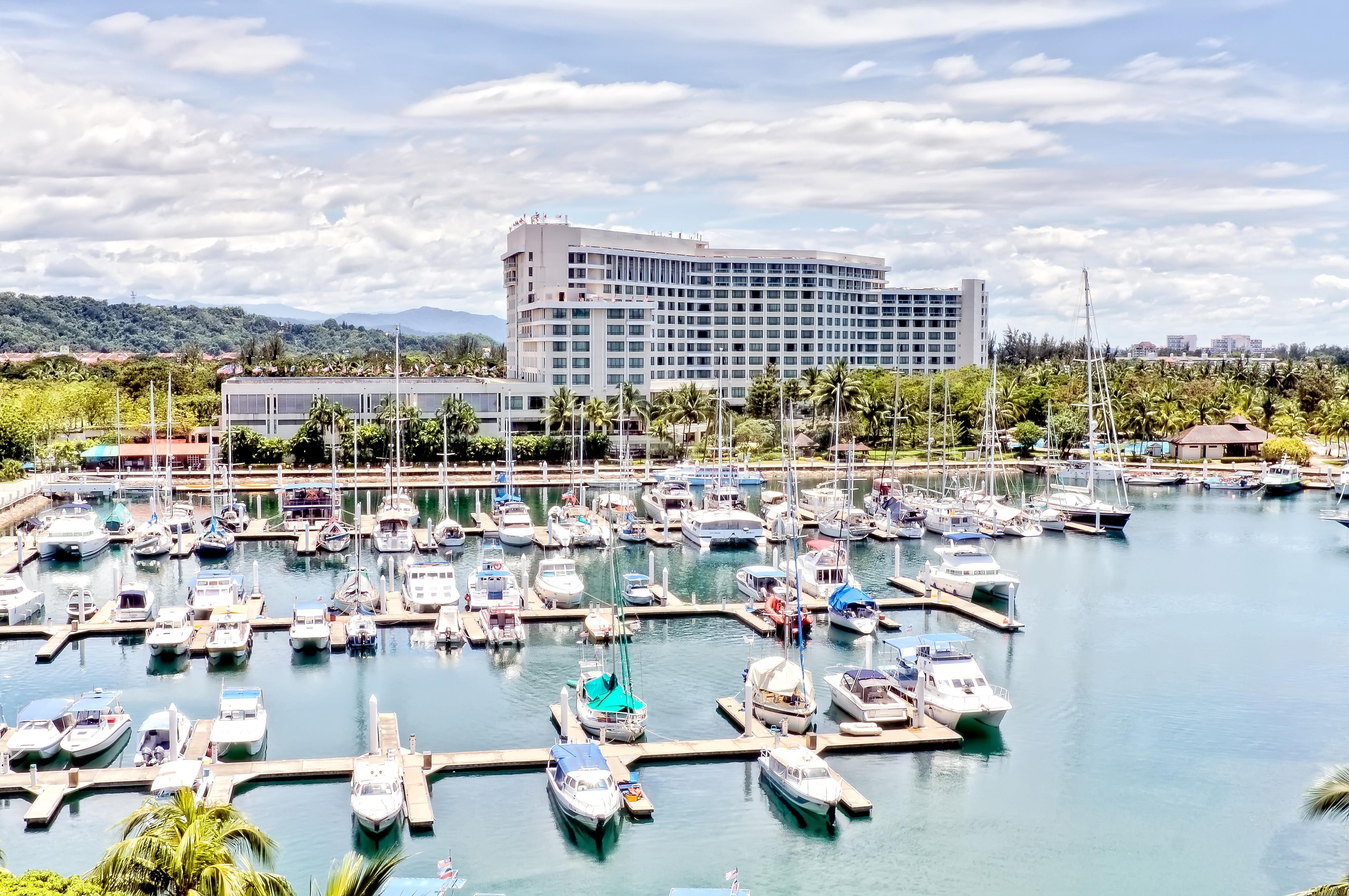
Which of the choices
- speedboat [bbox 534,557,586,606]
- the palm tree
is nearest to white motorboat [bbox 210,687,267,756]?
speedboat [bbox 534,557,586,606]

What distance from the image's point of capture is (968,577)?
219ft

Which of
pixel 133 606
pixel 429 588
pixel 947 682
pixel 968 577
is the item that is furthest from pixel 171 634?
pixel 968 577

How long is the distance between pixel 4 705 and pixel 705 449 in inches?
3388

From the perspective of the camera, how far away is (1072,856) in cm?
3653

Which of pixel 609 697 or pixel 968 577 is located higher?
pixel 968 577

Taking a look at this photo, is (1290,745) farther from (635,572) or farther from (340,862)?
(635,572)

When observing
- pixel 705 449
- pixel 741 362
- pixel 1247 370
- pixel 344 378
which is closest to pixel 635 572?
pixel 705 449

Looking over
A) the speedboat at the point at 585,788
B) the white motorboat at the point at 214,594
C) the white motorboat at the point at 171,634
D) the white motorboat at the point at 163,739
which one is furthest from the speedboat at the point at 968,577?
the white motorboat at the point at 163,739

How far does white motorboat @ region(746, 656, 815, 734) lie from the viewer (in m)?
44.8

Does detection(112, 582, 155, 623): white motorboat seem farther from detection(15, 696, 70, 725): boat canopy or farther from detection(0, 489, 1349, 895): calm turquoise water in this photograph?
detection(15, 696, 70, 725): boat canopy

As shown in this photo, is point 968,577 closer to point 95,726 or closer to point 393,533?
point 393,533

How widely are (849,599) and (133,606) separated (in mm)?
33619

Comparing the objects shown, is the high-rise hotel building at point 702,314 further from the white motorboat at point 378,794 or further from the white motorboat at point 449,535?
the white motorboat at point 378,794

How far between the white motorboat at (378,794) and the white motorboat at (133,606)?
83.1 feet
